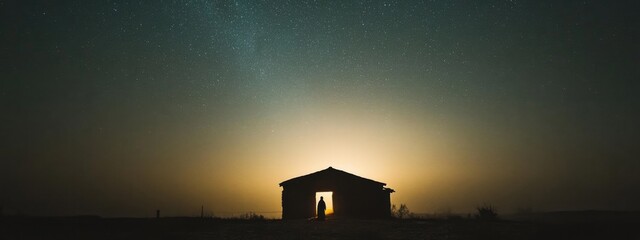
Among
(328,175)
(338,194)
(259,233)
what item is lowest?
(259,233)

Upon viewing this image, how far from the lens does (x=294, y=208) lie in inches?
1266

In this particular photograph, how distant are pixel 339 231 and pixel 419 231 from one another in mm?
3405

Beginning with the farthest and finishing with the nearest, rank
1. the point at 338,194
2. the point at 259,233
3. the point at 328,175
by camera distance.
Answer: the point at 328,175
the point at 338,194
the point at 259,233

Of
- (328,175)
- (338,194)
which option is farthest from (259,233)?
(328,175)

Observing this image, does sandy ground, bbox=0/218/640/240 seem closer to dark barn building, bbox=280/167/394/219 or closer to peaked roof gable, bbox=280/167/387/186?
Result: dark barn building, bbox=280/167/394/219

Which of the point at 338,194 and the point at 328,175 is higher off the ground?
the point at 328,175

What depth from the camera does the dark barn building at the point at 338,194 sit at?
31531mm

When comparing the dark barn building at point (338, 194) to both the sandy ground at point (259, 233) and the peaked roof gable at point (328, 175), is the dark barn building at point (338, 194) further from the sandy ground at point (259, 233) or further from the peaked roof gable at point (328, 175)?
the sandy ground at point (259, 233)

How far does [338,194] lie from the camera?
1250 inches

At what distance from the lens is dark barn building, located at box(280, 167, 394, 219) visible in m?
31.5

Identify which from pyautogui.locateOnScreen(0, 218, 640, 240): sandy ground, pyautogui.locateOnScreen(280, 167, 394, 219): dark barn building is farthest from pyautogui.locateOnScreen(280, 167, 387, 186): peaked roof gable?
pyautogui.locateOnScreen(0, 218, 640, 240): sandy ground

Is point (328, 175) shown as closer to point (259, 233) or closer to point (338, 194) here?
point (338, 194)

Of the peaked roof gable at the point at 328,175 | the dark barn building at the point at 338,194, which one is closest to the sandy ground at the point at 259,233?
the dark barn building at the point at 338,194

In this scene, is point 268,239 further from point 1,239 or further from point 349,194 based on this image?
point 349,194
